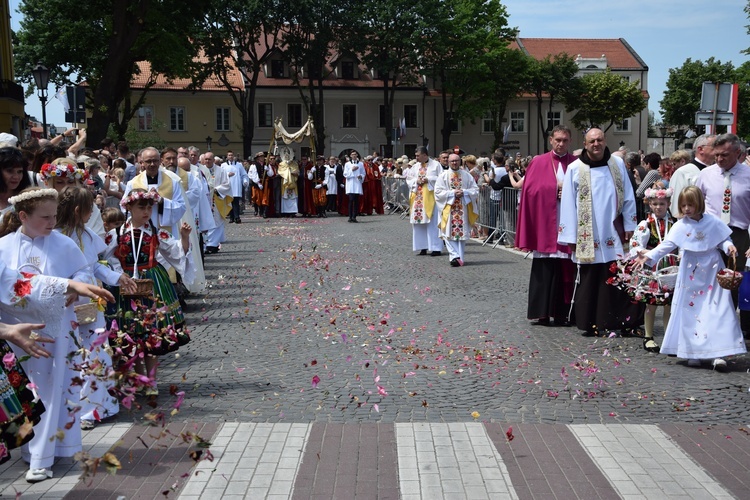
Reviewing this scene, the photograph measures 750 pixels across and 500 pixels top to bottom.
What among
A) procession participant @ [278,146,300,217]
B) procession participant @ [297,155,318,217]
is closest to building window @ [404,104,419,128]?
procession participant @ [297,155,318,217]

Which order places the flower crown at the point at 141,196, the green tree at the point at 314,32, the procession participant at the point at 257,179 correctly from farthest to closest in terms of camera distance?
the green tree at the point at 314,32 < the procession participant at the point at 257,179 < the flower crown at the point at 141,196

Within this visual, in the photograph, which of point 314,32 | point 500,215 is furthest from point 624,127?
point 500,215

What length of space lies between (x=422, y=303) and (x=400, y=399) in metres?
4.88

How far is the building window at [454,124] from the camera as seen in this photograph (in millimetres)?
67938

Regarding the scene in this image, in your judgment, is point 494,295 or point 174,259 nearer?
point 174,259

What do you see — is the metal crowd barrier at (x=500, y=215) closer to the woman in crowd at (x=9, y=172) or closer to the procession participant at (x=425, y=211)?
the procession participant at (x=425, y=211)

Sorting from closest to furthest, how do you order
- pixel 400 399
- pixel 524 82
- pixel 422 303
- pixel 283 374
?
pixel 400 399, pixel 283 374, pixel 422 303, pixel 524 82

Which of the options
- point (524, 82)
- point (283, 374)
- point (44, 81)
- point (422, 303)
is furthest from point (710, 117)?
point (524, 82)

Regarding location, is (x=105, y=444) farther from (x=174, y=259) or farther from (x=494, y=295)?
(x=494, y=295)

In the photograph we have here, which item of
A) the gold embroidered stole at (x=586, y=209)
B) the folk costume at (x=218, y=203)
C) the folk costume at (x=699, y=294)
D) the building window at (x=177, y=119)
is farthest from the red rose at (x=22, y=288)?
the building window at (x=177, y=119)

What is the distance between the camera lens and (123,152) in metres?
16.8

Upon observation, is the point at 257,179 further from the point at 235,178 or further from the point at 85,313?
the point at 85,313

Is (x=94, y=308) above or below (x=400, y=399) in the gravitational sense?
above

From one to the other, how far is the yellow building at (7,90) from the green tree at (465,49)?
2711 cm
